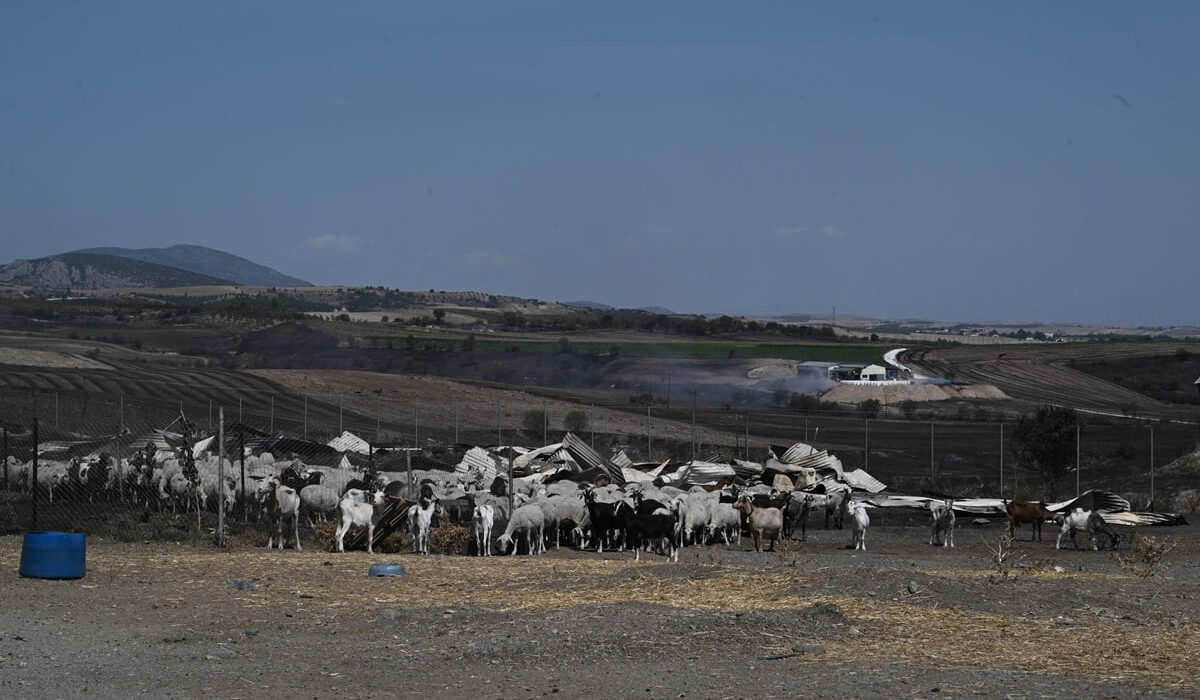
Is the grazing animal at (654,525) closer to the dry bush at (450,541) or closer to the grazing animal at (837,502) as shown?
the dry bush at (450,541)

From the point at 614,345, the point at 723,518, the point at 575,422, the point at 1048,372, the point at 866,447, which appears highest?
the point at 614,345

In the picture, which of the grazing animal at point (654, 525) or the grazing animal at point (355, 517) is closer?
the grazing animal at point (355, 517)

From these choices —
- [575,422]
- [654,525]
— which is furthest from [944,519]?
[575,422]

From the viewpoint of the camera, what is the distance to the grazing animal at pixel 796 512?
29016 mm

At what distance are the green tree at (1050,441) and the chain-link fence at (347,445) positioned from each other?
0.69 metres

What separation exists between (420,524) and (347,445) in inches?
788

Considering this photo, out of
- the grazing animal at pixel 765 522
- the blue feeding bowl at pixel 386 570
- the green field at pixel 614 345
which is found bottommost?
the grazing animal at pixel 765 522

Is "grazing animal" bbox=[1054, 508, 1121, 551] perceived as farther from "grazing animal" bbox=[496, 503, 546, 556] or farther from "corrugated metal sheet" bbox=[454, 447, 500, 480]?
"corrugated metal sheet" bbox=[454, 447, 500, 480]

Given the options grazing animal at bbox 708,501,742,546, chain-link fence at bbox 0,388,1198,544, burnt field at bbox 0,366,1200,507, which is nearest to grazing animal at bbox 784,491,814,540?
grazing animal at bbox 708,501,742,546

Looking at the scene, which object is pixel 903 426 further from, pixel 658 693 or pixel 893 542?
pixel 658 693

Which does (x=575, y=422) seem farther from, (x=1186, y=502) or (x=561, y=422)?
(x=1186, y=502)

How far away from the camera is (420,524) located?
2266 cm

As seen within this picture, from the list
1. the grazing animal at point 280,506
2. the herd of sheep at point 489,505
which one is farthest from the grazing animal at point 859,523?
the grazing animal at point 280,506

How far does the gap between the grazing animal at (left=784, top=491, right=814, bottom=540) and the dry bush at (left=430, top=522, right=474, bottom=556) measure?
293 inches
